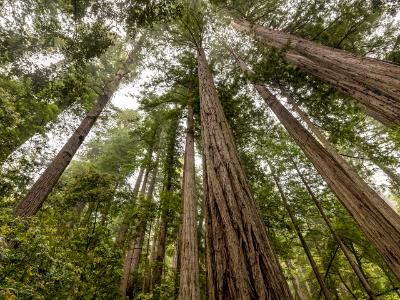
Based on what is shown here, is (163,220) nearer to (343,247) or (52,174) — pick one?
(52,174)

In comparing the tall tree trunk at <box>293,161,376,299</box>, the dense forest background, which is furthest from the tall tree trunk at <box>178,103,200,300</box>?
the tall tree trunk at <box>293,161,376,299</box>

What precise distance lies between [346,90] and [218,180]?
4.84 metres

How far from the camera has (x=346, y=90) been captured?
223 inches

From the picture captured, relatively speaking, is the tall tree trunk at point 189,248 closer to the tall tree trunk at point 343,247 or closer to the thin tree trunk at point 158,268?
the thin tree trunk at point 158,268

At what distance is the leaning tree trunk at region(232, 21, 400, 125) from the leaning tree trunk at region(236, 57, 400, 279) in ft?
4.12

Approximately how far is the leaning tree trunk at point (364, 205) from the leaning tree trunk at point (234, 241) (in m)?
2.71

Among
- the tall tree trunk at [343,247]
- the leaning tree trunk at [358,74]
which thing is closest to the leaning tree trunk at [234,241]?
the leaning tree trunk at [358,74]

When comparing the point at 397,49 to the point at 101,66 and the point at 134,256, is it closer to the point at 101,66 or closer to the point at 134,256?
the point at 134,256

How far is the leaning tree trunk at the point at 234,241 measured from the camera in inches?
53.6

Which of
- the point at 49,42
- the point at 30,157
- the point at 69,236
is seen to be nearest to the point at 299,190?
the point at 69,236

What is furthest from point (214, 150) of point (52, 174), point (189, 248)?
point (52, 174)

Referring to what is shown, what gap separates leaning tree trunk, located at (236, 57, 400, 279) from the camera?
3570 mm

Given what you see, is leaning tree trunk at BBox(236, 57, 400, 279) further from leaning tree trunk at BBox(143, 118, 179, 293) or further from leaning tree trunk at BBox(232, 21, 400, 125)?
leaning tree trunk at BBox(143, 118, 179, 293)

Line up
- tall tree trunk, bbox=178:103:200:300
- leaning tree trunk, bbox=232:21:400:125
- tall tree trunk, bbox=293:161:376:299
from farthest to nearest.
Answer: tall tree trunk, bbox=293:161:376:299
leaning tree trunk, bbox=232:21:400:125
tall tree trunk, bbox=178:103:200:300
